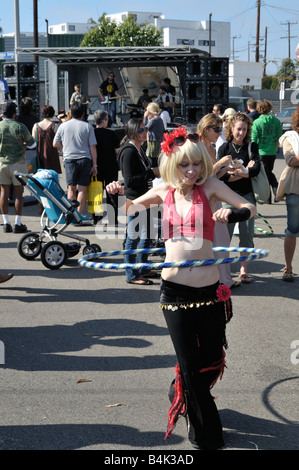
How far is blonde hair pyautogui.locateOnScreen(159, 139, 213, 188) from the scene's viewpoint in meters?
4.08

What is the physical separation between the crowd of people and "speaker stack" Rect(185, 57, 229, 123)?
133 inches

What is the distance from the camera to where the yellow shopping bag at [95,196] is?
11.3 metres

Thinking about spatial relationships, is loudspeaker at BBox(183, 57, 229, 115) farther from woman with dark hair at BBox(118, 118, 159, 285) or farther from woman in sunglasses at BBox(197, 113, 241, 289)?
woman in sunglasses at BBox(197, 113, 241, 289)

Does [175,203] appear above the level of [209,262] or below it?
above

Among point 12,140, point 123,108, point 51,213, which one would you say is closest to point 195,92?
point 12,140

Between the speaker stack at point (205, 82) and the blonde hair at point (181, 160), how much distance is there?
13887mm

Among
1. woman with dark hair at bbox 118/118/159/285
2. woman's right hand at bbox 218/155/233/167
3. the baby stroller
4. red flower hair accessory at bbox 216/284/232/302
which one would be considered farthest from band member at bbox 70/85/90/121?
Answer: red flower hair accessory at bbox 216/284/232/302

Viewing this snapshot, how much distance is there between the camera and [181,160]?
4.09 metres

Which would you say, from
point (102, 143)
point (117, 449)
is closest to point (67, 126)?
point (102, 143)

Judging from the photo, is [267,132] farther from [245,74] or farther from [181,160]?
[245,74]

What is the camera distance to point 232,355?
227 inches
